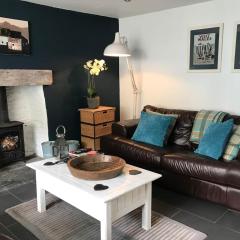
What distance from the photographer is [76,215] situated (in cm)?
240

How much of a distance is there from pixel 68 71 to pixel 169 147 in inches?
75.7

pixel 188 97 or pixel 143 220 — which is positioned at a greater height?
pixel 188 97

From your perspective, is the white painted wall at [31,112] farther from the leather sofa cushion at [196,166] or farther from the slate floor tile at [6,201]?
the leather sofa cushion at [196,166]

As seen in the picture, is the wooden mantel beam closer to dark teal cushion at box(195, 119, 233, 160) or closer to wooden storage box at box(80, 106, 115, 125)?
wooden storage box at box(80, 106, 115, 125)

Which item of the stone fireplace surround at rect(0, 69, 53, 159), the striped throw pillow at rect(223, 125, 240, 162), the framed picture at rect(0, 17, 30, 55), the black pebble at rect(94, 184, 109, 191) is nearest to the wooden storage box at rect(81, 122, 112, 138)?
the stone fireplace surround at rect(0, 69, 53, 159)

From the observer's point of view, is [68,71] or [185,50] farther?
[68,71]

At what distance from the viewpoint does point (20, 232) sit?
7.06ft

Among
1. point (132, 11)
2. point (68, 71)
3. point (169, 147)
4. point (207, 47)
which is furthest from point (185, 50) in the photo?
point (68, 71)

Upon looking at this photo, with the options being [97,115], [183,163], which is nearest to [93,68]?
[97,115]

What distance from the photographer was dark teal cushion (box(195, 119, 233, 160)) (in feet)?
8.64

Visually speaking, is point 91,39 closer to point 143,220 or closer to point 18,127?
point 18,127

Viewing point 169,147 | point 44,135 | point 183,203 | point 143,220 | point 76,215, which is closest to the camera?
point 143,220

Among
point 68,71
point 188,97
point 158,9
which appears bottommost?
point 188,97

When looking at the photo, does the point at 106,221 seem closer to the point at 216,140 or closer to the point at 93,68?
the point at 216,140
